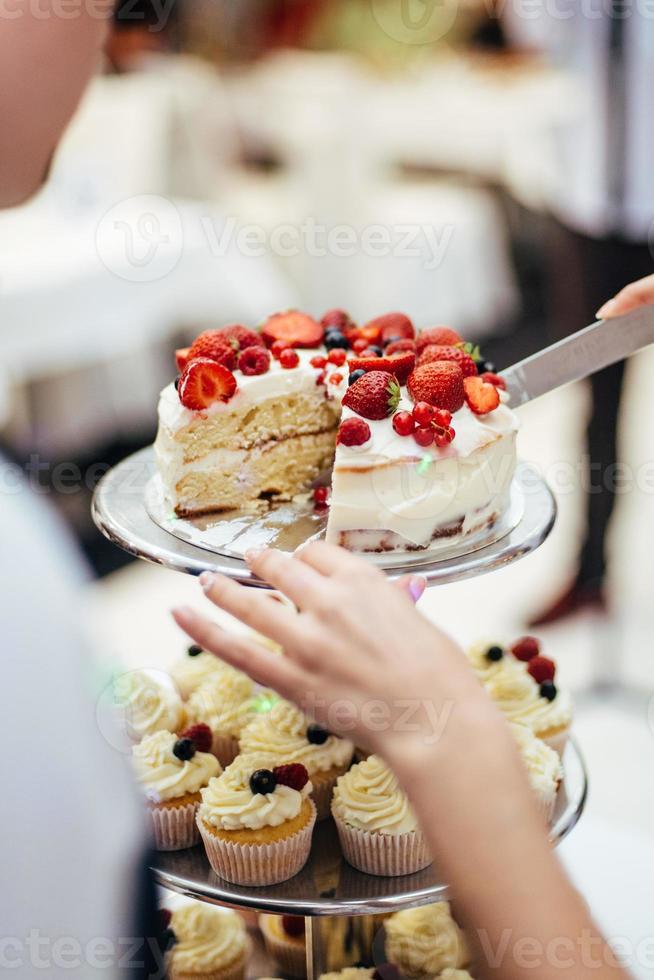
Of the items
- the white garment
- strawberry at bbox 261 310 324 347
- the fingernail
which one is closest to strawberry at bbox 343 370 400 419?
strawberry at bbox 261 310 324 347

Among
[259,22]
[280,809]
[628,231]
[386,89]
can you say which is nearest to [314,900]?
[280,809]

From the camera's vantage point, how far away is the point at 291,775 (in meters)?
1.66

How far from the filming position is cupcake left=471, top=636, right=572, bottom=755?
189cm

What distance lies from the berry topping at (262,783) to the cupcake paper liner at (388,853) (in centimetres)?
15

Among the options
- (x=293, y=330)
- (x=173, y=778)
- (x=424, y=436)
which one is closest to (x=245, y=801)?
(x=173, y=778)

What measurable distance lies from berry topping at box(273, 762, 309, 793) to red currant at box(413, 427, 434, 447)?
22.6 inches

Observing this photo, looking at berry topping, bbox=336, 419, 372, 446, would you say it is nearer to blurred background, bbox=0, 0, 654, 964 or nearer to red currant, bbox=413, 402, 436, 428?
red currant, bbox=413, 402, 436, 428

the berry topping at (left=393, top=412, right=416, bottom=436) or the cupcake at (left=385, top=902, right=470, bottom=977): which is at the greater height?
the berry topping at (left=393, top=412, right=416, bottom=436)

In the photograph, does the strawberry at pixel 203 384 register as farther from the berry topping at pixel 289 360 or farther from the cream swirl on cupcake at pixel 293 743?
the cream swirl on cupcake at pixel 293 743

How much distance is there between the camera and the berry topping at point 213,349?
1.76m

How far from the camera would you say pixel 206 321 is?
16.4ft

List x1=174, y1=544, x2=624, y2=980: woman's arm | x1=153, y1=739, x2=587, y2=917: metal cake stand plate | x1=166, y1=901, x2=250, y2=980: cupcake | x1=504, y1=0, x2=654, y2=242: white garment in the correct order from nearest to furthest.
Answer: x1=174, y1=544, x2=624, y2=980: woman's arm < x1=153, y1=739, x2=587, y2=917: metal cake stand plate < x1=166, y1=901, x2=250, y2=980: cupcake < x1=504, y1=0, x2=654, y2=242: white garment

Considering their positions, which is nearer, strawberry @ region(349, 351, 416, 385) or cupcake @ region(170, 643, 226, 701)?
strawberry @ region(349, 351, 416, 385)

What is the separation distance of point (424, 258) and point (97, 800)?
5.85 meters
